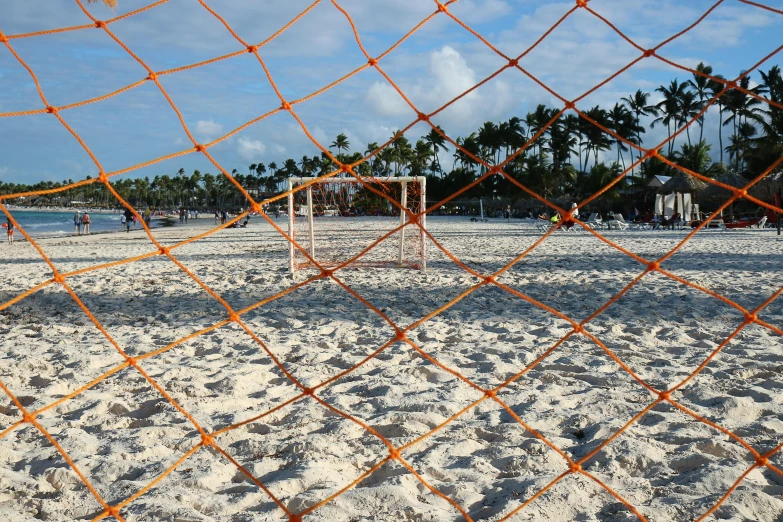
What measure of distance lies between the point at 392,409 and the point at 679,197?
19.8 meters

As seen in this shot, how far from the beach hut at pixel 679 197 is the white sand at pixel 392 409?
15691mm

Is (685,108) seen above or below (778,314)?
above

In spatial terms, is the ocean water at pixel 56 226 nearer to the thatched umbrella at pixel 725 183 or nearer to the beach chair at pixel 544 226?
the beach chair at pixel 544 226

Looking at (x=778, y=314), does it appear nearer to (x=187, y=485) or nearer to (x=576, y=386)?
(x=576, y=386)

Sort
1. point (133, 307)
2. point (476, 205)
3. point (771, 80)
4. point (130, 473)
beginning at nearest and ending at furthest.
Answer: point (130, 473) < point (133, 307) < point (771, 80) < point (476, 205)

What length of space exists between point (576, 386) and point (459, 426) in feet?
2.63

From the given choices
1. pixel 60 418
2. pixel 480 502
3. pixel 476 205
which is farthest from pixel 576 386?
pixel 476 205

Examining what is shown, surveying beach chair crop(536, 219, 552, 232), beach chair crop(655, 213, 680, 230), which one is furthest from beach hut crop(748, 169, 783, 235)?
beach chair crop(536, 219, 552, 232)

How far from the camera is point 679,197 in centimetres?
2016

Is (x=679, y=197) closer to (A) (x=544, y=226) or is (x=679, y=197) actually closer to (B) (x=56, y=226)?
(A) (x=544, y=226)

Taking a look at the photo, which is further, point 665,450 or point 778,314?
point 778,314

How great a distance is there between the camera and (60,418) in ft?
8.98

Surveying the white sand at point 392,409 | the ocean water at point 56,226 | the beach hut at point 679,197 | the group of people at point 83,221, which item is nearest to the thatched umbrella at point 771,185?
the beach hut at point 679,197

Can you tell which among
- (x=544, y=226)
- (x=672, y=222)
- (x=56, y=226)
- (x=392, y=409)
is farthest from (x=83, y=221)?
(x=392, y=409)
